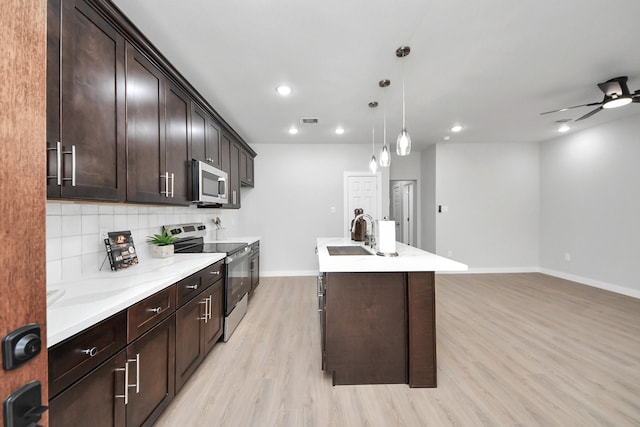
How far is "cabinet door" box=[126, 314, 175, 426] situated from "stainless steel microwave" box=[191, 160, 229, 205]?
1201 mm

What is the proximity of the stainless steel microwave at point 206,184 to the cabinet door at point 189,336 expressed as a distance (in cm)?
93

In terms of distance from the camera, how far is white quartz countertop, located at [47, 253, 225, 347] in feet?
3.09

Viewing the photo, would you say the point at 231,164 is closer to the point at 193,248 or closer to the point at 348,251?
the point at 193,248

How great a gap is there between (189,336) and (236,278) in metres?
1.01

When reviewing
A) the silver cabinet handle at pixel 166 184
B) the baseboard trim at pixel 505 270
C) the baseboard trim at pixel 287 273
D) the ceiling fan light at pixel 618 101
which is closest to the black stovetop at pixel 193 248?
the silver cabinet handle at pixel 166 184

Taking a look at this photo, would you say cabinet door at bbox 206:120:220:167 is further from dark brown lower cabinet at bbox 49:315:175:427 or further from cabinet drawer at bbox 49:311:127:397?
cabinet drawer at bbox 49:311:127:397

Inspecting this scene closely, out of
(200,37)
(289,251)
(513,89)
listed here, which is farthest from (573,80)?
(289,251)

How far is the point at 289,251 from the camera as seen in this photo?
493cm

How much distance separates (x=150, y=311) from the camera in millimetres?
1354

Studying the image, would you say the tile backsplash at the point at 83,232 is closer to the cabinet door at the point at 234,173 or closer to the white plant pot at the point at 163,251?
the white plant pot at the point at 163,251

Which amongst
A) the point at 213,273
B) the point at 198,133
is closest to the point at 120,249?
the point at 213,273

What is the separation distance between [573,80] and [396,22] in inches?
89.5

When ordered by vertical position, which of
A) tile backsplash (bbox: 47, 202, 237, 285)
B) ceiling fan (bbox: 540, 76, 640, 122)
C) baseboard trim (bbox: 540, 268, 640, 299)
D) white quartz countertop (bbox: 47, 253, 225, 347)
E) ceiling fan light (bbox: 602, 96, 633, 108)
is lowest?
baseboard trim (bbox: 540, 268, 640, 299)

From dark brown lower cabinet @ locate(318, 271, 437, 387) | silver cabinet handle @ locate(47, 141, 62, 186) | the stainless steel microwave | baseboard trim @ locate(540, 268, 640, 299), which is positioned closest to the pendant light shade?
dark brown lower cabinet @ locate(318, 271, 437, 387)
